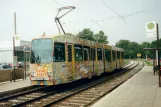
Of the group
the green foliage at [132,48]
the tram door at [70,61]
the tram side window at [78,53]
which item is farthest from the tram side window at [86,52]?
the green foliage at [132,48]

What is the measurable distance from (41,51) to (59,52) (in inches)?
44.4

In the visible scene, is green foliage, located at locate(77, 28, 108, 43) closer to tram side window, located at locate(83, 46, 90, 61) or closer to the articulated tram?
tram side window, located at locate(83, 46, 90, 61)

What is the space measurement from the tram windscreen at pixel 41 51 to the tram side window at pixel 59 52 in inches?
10.7

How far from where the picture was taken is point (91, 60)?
19391mm

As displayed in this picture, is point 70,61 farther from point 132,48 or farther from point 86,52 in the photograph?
point 132,48

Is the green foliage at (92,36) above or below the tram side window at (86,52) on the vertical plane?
above

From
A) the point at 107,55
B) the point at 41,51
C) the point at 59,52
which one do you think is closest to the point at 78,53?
the point at 59,52

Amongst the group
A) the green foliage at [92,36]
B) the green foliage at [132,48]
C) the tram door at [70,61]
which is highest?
the green foliage at [92,36]

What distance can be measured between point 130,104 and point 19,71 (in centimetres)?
1382

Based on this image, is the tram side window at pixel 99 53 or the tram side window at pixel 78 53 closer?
the tram side window at pixel 78 53

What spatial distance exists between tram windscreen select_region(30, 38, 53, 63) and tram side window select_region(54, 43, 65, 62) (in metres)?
0.27

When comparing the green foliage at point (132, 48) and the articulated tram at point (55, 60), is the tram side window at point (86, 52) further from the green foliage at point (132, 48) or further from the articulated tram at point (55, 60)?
the green foliage at point (132, 48)

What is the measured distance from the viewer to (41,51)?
575 inches

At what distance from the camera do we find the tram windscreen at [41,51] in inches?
565
